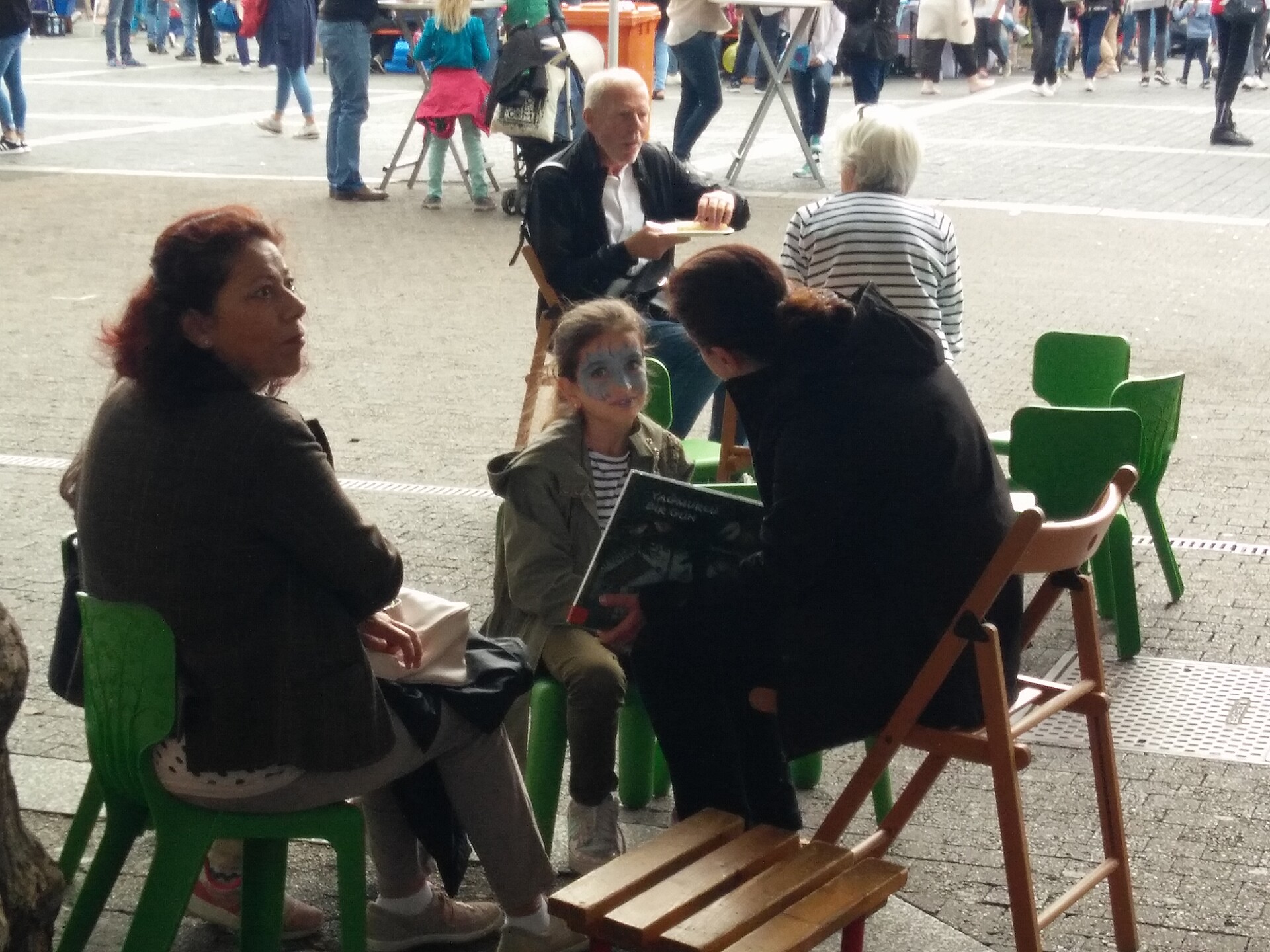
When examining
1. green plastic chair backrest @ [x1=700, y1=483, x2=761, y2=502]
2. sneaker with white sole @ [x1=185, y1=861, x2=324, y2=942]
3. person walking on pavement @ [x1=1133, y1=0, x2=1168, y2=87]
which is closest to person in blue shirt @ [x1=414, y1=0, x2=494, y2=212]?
green plastic chair backrest @ [x1=700, y1=483, x2=761, y2=502]

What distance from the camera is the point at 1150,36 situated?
23.2 metres

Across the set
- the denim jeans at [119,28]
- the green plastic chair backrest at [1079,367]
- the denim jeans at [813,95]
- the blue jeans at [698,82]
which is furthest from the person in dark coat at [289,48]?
the green plastic chair backrest at [1079,367]

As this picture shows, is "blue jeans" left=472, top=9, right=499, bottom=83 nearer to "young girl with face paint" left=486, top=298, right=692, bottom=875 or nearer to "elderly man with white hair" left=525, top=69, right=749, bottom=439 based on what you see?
"elderly man with white hair" left=525, top=69, right=749, bottom=439

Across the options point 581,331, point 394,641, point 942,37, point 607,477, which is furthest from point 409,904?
point 942,37

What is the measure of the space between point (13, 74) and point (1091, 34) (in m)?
13.0

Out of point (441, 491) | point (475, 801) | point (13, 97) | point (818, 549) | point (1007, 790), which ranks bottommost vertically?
point (441, 491)

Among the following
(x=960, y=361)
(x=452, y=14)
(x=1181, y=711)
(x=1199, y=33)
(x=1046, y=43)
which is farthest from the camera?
(x=1199, y=33)

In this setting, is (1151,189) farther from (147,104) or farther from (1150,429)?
(147,104)

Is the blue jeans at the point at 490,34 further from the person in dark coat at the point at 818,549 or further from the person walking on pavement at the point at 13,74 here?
the person in dark coat at the point at 818,549

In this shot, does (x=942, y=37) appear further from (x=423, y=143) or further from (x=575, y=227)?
(x=575, y=227)

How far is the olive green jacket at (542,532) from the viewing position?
3658mm

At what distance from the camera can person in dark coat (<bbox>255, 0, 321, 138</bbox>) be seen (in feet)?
48.1

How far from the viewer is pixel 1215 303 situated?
9555mm

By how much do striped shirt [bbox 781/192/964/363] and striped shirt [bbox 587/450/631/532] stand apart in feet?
4.89
